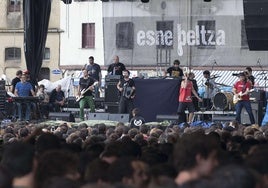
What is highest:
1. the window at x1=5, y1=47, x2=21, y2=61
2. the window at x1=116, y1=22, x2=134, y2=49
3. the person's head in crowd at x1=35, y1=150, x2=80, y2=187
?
the window at x1=116, y1=22, x2=134, y2=49

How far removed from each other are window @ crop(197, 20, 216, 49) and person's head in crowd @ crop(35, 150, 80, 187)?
27.5 m

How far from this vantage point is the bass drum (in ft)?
104

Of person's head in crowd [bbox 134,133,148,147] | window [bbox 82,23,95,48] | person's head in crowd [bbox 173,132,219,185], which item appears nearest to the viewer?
person's head in crowd [bbox 173,132,219,185]

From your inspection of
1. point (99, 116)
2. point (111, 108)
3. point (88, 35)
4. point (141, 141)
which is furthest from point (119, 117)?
point (88, 35)

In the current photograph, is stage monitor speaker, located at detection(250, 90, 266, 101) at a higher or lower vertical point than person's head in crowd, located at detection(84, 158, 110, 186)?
lower

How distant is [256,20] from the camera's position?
21531 mm

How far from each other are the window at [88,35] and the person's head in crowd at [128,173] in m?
53.0

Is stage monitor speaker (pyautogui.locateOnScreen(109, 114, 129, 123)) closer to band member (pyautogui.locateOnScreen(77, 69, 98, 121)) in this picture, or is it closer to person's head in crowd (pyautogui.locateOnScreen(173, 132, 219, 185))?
band member (pyautogui.locateOnScreen(77, 69, 98, 121))

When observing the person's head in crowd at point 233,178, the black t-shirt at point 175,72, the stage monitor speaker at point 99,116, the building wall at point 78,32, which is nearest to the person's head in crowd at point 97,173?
the person's head in crowd at point 233,178

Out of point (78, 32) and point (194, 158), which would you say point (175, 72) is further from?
point (78, 32)

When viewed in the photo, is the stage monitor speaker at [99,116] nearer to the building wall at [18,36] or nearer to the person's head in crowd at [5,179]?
the person's head in crowd at [5,179]

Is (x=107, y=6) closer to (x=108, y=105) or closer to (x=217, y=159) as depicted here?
(x=108, y=105)

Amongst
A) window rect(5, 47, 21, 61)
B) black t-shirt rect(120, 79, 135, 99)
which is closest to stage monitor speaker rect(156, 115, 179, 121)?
black t-shirt rect(120, 79, 135, 99)

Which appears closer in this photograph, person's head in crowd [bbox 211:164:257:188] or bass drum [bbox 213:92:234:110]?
person's head in crowd [bbox 211:164:257:188]
